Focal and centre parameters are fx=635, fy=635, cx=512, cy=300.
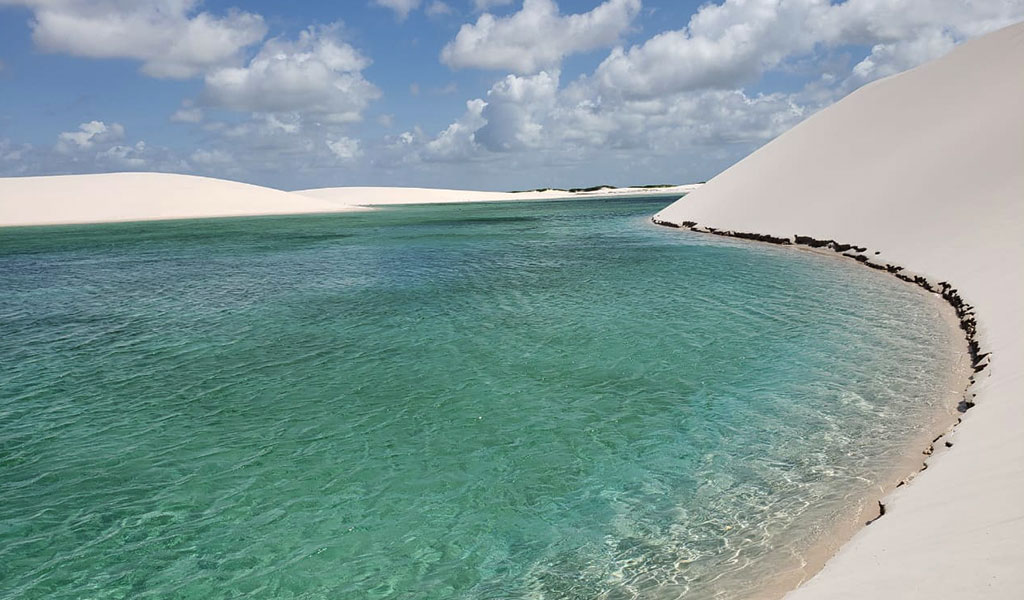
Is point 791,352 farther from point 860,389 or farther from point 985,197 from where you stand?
point 985,197

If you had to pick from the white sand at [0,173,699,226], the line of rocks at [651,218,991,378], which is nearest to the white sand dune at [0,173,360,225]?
the white sand at [0,173,699,226]

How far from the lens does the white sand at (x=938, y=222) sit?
6059 millimetres

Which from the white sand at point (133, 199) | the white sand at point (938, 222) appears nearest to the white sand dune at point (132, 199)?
the white sand at point (133, 199)

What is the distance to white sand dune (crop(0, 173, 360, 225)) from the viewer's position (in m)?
103

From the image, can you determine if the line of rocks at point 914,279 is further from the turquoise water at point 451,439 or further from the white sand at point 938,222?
the turquoise water at point 451,439

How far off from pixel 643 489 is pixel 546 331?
9457mm

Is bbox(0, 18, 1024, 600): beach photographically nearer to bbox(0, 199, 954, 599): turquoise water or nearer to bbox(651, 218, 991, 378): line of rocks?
bbox(651, 218, 991, 378): line of rocks

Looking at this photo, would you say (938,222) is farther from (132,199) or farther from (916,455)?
(132,199)

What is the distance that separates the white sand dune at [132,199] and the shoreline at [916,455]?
115 m

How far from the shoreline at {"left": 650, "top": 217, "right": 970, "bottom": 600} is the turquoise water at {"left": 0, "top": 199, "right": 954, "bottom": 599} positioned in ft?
0.67

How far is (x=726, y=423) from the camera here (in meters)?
11.1

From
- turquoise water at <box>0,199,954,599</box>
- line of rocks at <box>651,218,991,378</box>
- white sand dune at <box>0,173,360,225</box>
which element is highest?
white sand dune at <box>0,173,360,225</box>

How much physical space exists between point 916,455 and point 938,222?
71.6 ft

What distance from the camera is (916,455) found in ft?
30.7
